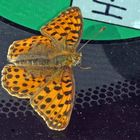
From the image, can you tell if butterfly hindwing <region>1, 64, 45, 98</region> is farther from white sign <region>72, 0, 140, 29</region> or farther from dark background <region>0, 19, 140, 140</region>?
white sign <region>72, 0, 140, 29</region>

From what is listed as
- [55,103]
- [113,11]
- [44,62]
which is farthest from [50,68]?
[113,11]

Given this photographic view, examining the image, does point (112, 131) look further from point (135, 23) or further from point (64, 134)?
point (135, 23)

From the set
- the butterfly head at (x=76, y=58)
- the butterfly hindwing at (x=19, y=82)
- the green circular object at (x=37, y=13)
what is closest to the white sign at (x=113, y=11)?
the green circular object at (x=37, y=13)

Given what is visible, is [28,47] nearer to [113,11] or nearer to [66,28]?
[66,28]

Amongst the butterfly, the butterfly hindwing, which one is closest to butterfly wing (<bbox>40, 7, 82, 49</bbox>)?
the butterfly

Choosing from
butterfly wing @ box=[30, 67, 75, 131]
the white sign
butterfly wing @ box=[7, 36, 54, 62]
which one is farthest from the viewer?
the white sign
